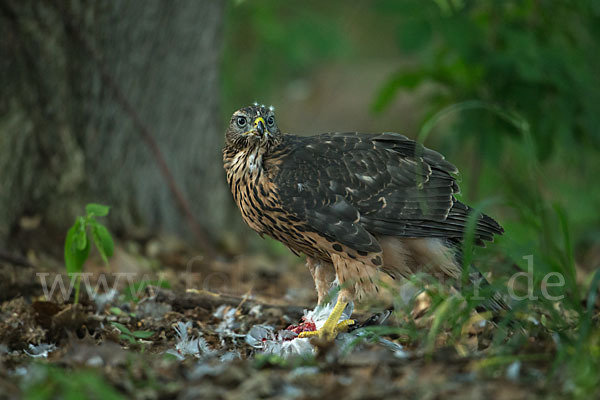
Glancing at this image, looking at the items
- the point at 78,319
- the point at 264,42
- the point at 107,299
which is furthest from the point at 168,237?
the point at 264,42

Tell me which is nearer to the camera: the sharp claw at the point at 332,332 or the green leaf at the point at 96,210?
the sharp claw at the point at 332,332

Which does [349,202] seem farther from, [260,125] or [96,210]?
[96,210]

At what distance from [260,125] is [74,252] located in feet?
4.09

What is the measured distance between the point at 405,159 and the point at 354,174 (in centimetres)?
36

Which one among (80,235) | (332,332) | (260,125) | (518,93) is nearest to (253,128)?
(260,125)

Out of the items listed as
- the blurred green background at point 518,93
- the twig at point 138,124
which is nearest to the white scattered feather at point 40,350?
the blurred green background at point 518,93

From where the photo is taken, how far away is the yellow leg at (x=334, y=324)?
336 cm

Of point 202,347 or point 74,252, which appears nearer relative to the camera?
point 202,347

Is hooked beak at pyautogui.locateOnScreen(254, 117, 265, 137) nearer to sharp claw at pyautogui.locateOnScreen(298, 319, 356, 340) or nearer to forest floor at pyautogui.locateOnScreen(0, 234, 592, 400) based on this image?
forest floor at pyautogui.locateOnScreen(0, 234, 592, 400)

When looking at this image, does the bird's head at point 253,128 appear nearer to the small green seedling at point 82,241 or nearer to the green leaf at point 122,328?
the small green seedling at point 82,241

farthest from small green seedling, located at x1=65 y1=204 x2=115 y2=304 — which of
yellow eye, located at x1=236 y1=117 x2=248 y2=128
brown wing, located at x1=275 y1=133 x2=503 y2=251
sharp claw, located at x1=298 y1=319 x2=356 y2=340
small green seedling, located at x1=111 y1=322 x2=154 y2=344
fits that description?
sharp claw, located at x1=298 y1=319 x2=356 y2=340

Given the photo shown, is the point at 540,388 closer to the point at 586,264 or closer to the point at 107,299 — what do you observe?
the point at 107,299

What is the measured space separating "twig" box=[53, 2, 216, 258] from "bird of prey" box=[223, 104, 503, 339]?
1651 mm

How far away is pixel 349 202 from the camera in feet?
12.0
